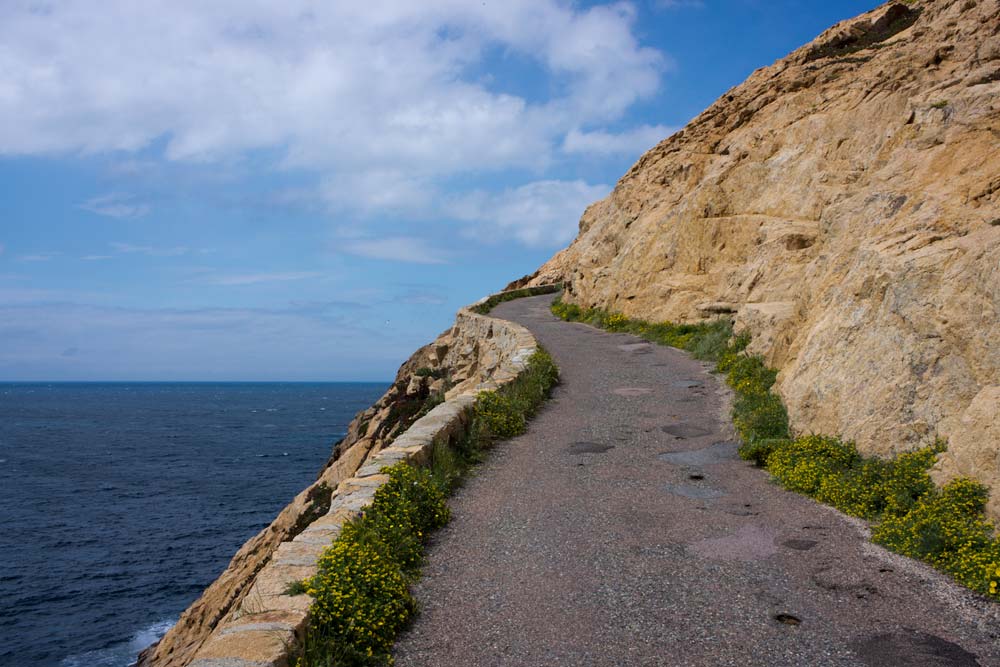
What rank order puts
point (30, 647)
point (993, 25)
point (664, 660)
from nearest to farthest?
point (664, 660), point (993, 25), point (30, 647)

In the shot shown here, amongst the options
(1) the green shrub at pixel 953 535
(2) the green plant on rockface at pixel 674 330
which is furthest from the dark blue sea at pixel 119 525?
(1) the green shrub at pixel 953 535

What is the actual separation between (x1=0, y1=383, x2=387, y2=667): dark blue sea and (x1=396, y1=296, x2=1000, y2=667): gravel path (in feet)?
64.4

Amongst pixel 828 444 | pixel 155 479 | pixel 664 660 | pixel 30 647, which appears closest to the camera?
pixel 664 660

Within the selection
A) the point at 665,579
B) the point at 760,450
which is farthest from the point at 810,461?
the point at 665,579

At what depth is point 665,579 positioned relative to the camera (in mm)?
6137

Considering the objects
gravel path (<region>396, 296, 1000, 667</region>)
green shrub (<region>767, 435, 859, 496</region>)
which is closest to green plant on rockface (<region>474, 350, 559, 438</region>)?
gravel path (<region>396, 296, 1000, 667</region>)

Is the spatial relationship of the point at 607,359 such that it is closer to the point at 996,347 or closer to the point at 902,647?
the point at 996,347

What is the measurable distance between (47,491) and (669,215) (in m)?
42.7

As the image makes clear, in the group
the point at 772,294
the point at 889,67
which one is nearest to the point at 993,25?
the point at 889,67

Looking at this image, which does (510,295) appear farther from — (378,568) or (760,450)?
(378,568)

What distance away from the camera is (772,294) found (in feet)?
54.9

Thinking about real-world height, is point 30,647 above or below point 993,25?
below

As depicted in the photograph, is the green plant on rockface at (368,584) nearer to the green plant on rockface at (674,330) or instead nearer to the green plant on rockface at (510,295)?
the green plant on rockface at (674,330)

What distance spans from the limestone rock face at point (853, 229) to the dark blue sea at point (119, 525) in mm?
20103
